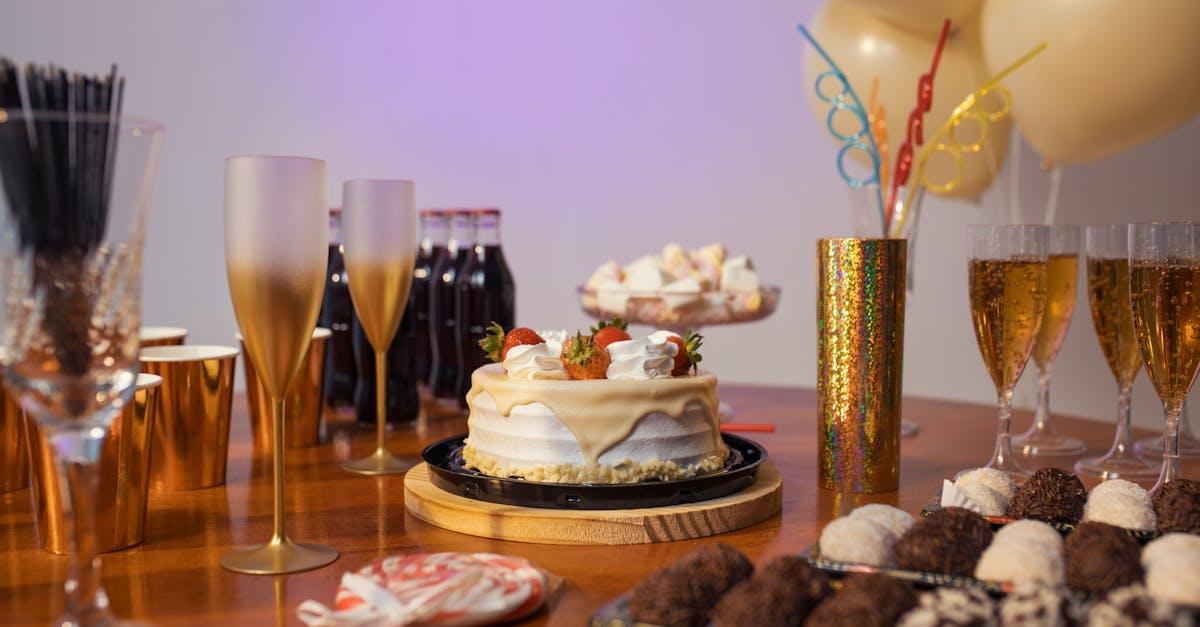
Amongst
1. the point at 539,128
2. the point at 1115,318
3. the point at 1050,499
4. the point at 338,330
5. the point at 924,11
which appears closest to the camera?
the point at 1050,499

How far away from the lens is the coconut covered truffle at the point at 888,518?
43.8 inches

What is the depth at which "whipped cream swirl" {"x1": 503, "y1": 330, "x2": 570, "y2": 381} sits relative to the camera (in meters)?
1.52

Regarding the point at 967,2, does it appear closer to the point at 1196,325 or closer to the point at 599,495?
the point at 1196,325

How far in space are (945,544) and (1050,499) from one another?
279 mm

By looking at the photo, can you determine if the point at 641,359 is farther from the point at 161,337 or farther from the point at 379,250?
the point at 161,337

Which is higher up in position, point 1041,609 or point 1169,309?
point 1169,309

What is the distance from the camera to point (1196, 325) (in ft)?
5.00

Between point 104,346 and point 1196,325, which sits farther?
point 1196,325

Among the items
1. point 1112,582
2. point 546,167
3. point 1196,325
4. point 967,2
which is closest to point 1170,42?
point 967,2

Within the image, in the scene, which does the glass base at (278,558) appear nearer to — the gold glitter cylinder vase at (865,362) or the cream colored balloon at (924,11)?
the gold glitter cylinder vase at (865,362)

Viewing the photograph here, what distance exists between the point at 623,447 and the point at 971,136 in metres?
1.79

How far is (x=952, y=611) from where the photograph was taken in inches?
34.7

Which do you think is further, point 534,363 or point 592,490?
point 534,363

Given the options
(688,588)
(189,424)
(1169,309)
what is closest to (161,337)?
(189,424)
